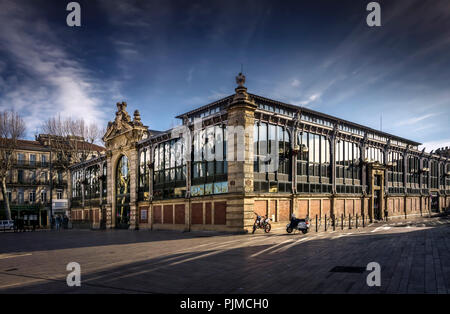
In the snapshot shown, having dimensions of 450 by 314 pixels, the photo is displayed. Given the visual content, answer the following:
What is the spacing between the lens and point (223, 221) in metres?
24.4

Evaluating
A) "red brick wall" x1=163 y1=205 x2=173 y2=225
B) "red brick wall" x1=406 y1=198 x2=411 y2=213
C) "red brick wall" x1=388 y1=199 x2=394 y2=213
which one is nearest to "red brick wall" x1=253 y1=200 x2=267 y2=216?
"red brick wall" x1=163 y1=205 x2=173 y2=225

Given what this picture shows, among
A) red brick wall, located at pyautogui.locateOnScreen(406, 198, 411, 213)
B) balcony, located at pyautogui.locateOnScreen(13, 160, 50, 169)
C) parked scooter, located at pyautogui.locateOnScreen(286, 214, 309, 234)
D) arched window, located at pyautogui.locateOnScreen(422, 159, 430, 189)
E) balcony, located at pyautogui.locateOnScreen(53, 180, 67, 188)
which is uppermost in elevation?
balcony, located at pyautogui.locateOnScreen(13, 160, 50, 169)

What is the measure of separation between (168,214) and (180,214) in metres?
2.21

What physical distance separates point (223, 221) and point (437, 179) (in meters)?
42.9

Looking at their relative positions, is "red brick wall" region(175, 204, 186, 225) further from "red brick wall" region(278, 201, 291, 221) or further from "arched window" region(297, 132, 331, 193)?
"arched window" region(297, 132, 331, 193)

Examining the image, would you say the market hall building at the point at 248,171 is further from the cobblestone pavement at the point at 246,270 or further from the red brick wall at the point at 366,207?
the cobblestone pavement at the point at 246,270

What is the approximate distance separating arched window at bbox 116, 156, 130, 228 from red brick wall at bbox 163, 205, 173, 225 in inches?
327

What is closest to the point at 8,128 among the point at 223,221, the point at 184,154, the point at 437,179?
the point at 184,154

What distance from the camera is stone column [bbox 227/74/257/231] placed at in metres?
Answer: 23.1

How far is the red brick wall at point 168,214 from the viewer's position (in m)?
30.8

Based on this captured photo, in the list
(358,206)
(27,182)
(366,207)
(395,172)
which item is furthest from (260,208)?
(27,182)

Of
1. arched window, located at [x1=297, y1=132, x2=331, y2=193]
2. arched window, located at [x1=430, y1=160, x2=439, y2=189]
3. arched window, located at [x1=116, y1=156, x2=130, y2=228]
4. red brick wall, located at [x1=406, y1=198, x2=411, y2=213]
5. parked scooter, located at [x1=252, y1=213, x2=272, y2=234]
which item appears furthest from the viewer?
arched window, located at [x1=430, y1=160, x2=439, y2=189]
